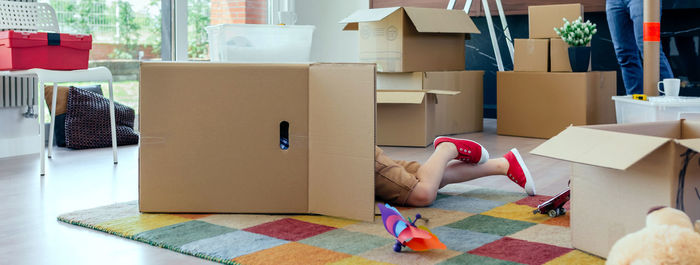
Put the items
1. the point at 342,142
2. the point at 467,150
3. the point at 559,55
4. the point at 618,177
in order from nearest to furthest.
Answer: the point at 618,177 < the point at 342,142 < the point at 467,150 < the point at 559,55

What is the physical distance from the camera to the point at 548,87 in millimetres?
3508

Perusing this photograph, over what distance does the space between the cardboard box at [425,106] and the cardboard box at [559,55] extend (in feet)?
1.47

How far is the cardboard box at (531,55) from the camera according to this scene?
3.55 m

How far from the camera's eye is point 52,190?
219 centimetres

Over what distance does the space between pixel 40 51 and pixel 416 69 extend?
5.55ft

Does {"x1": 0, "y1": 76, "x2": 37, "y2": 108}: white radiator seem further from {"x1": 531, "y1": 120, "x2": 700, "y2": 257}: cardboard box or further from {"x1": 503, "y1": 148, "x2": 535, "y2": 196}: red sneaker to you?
{"x1": 531, "y1": 120, "x2": 700, "y2": 257}: cardboard box

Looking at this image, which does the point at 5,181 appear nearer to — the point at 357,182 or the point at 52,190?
the point at 52,190

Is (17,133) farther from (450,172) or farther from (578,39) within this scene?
(578,39)

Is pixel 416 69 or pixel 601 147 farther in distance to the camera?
pixel 416 69

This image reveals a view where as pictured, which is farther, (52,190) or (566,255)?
(52,190)

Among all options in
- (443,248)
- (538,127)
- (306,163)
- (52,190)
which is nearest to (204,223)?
(306,163)

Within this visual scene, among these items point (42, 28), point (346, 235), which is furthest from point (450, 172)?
point (42, 28)

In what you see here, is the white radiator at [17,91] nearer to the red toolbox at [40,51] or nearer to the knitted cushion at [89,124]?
the knitted cushion at [89,124]

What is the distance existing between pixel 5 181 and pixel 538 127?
2450 millimetres
